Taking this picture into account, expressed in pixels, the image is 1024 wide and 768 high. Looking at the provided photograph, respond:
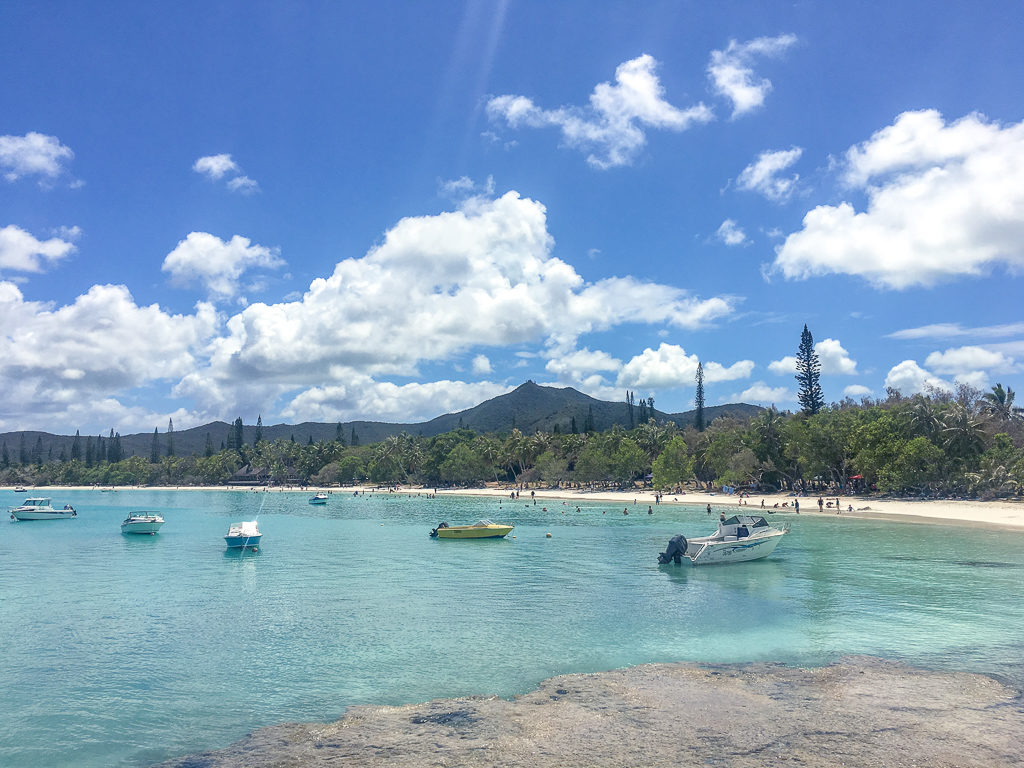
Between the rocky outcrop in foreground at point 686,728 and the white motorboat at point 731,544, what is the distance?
853 inches

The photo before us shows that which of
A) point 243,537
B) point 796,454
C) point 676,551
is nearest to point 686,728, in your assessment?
point 676,551

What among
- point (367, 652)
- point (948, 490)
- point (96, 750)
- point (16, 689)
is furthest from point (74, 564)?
point (948, 490)

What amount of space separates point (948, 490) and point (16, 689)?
3456 inches

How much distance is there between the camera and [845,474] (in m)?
96.7

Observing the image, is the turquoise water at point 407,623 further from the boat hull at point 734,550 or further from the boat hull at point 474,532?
the boat hull at point 474,532

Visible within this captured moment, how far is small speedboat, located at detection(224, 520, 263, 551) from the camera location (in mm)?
51850

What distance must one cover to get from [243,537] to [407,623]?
3032 cm

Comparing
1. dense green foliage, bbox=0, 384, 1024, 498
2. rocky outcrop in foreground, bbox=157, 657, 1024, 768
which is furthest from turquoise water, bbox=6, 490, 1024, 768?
dense green foliage, bbox=0, 384, 1024, 498

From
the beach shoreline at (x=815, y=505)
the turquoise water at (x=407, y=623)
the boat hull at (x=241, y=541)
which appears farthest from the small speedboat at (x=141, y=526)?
the beach shoreline at (x=815, y=505)

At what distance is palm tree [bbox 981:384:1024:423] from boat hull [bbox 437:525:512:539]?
284 feet

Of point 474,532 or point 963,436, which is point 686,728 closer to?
point 474,532

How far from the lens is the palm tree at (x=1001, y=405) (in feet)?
348

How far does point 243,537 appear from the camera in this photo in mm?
51906

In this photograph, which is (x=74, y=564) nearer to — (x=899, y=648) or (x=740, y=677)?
(x=740, y=677)
